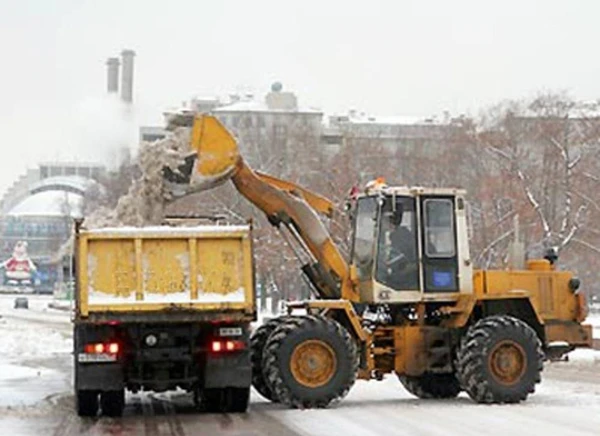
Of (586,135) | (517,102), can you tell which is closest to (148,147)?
(586,135)

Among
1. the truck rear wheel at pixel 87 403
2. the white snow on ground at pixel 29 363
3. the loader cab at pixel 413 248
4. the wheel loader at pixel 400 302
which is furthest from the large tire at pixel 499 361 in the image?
the white snow on ground at pixel 29 363

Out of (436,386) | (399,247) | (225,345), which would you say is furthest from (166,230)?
(436,386)

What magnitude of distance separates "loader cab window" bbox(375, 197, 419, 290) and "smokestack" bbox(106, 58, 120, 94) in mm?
130363

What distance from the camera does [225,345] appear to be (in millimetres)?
18500

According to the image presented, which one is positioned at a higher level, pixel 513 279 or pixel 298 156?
pixel 298 156

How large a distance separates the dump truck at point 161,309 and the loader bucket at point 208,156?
7.03ft

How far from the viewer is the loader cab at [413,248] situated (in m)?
20.8

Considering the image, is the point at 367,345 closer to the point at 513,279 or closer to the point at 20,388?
the point at 513,279

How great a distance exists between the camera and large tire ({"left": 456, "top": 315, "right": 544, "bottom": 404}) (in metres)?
20.0

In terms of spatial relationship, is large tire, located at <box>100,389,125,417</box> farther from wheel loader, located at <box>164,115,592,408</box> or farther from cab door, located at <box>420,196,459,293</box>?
cab door, located at <box>420,196,459,293</box>

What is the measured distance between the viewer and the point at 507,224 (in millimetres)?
62875

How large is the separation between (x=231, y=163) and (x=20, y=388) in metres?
6.53

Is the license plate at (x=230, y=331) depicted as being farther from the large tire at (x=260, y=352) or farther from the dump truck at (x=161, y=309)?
the large tire at (x=260, y=352)

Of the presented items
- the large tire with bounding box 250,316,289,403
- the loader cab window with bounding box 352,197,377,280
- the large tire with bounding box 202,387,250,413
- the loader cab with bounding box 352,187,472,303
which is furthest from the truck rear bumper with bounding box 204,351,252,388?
the loader cab window with bounding box 352,197,377,280
